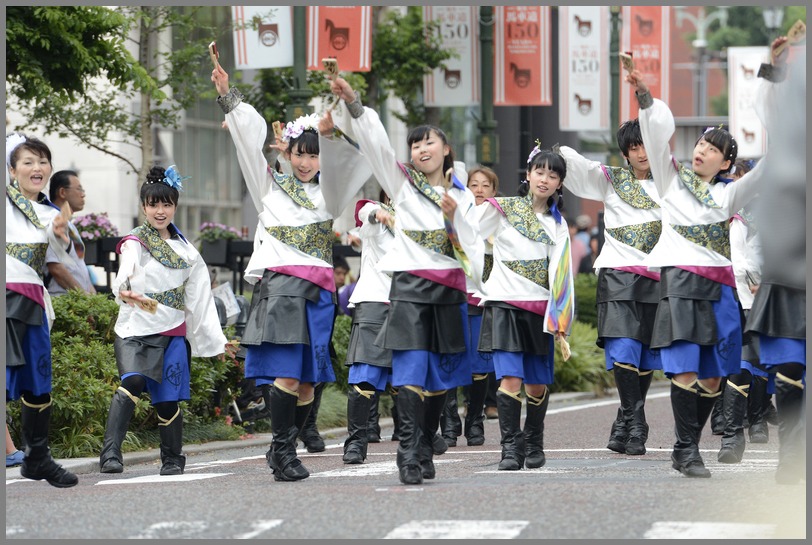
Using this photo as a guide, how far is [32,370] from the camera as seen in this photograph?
8.12 metres

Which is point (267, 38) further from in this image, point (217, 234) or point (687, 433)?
point (687, 433)

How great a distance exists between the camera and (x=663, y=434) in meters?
12.0

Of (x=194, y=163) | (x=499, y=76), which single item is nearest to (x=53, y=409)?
(x=499, y=76)

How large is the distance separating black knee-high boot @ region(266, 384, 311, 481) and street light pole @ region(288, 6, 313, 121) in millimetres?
6459

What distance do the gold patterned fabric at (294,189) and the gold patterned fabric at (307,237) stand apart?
122mm

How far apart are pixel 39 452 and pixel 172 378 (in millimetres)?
1468

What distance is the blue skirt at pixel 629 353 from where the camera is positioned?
10.4m

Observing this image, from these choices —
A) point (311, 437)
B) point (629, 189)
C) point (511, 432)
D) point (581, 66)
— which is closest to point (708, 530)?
point (511, 432)

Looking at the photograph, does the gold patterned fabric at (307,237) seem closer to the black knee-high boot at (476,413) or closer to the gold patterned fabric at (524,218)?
the gold patterned fabric at (524,218)

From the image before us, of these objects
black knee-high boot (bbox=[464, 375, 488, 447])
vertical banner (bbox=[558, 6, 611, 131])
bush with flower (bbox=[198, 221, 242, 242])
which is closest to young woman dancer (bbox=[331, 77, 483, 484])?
black knee-high boot (bbox=[464, 375, 488, 447])

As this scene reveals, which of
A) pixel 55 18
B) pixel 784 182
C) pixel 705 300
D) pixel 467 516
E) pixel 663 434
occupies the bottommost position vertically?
pixel 663 434

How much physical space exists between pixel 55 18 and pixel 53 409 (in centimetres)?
384

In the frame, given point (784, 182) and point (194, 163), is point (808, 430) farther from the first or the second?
point (194, 163)

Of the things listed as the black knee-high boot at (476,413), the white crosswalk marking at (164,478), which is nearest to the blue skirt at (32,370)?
the white crosswalk marking at (164,478)
